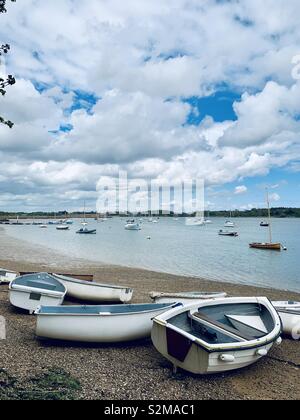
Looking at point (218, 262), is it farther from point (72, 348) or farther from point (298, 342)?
point (72, 348)

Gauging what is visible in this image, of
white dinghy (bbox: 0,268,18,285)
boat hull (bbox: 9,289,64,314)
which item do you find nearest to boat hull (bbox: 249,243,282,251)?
white dinghy (bbox: 0,268,18,285)

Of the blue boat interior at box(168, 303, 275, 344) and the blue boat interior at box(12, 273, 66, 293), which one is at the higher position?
the blue boat interior at box(12, 273, 66, 293)

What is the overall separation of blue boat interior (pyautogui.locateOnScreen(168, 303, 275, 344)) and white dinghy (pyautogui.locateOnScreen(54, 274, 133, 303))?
196 inches

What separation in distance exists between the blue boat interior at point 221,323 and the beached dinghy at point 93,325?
998 mm

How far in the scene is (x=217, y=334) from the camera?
27.8 ft

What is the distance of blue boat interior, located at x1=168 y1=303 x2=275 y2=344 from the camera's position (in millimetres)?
8344

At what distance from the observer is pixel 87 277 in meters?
15.9

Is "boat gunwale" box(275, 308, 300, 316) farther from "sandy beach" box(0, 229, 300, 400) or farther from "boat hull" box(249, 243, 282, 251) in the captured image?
"boat hull" box(249, 243, 282, 251)

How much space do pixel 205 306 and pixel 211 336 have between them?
4.10 feet

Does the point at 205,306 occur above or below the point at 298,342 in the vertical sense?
above

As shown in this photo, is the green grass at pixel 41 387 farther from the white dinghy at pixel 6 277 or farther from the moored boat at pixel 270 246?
the moored boat at pixel 270 246

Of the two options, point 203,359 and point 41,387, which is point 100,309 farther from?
point 203,359

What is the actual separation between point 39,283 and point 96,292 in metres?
2.52
